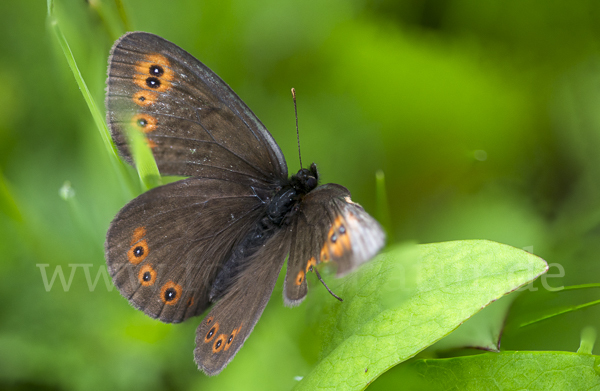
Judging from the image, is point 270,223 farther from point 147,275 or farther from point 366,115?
point 366,115

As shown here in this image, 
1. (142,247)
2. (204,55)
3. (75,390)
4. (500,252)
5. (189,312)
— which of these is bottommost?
(75,390)

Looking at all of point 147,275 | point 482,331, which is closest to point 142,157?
point 147,275

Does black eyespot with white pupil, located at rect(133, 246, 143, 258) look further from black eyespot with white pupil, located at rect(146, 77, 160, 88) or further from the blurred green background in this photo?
black eyespot with white pupil, located at rect(146, 77, 160, 88)

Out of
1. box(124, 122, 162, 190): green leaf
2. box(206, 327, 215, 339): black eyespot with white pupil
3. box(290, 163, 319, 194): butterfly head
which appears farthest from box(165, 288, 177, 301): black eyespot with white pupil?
box(290, 163, 319, 194): butterfly head

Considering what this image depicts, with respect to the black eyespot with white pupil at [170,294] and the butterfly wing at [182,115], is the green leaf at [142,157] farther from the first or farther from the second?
the black eyespot with white pupil at [170,294]

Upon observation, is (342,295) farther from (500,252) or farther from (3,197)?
(3,197)

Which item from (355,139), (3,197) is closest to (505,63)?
(355,139)
